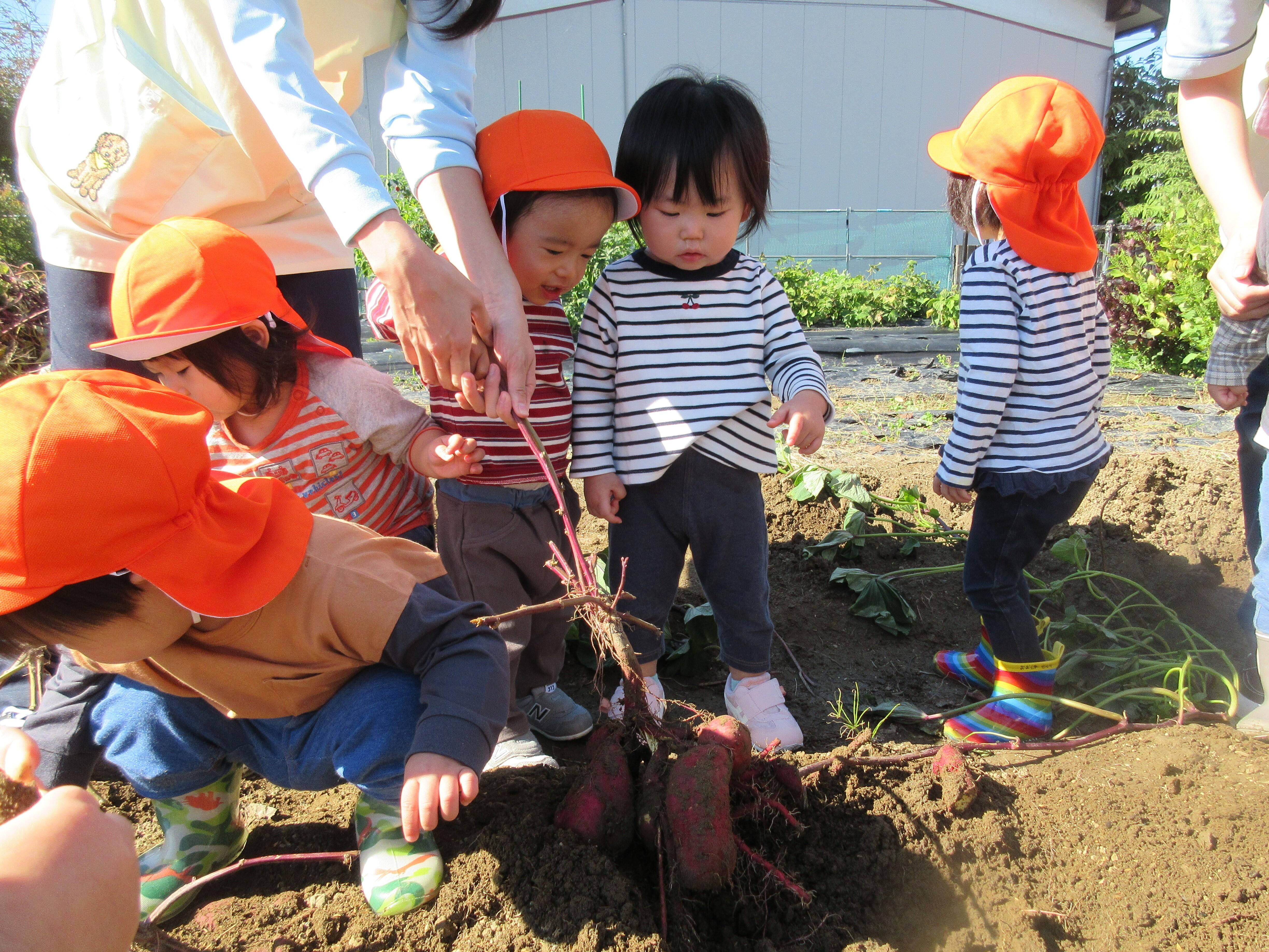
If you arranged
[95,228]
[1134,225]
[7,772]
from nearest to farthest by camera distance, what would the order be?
[7,772]
[95,228]
[1134,225]

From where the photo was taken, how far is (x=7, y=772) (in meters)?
1.18

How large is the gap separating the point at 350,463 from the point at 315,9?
1.01 meters

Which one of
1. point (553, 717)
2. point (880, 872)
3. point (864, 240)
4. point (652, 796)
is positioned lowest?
point (553, 717)

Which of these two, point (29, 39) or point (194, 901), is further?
point (29, 39)

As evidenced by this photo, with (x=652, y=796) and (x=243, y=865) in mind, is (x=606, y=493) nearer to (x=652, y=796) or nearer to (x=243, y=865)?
(x=652, y=796)

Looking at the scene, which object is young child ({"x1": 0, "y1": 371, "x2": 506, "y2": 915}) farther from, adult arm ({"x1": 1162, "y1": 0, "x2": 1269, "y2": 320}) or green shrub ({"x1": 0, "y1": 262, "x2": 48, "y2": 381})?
green shrub ({"x1": 0, "y1": 262, "x2": 48, "y2": 381})

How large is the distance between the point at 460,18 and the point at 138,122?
2.31ft

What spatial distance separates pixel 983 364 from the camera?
82.2 inches

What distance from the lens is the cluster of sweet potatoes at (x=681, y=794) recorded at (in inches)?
56.9

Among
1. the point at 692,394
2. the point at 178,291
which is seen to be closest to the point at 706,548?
the point at 692,394

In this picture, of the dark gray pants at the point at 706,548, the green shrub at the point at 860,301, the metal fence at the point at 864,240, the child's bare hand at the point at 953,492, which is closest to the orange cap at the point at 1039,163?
the child's bare hand at the point at 953,492

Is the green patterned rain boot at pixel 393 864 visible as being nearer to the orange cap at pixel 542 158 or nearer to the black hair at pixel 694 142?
the orange cap at pixel 542 158

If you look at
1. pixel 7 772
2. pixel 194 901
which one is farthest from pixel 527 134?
pixel 194 901

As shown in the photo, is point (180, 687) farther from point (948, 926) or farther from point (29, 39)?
point (29, 39)
